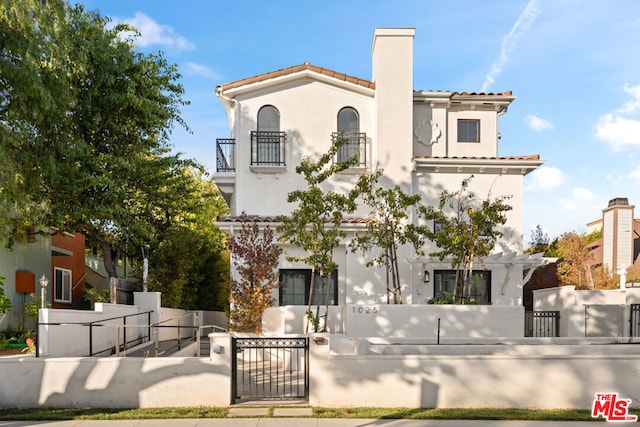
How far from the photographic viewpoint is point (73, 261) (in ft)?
72.4

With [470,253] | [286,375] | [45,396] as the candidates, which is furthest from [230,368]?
[470,253]

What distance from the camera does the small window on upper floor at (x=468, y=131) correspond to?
60.9 ft

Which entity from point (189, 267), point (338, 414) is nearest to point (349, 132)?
point (189, 267)

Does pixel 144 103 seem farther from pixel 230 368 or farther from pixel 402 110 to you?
pixel 230 368

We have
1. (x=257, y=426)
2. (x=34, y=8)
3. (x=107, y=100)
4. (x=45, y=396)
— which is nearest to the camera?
(x=257, y=426)

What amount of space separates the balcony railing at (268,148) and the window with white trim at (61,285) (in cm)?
969

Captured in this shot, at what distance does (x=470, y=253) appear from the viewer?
15.4 meters

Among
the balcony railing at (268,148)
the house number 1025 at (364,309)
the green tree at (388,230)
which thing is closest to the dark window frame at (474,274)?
the green tree at (388,230)

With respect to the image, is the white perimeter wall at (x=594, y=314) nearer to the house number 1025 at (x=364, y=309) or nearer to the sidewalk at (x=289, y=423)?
the house number 1025 at (x=364, y=309)

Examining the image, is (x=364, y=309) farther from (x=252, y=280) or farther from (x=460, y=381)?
(x=460, y=381)

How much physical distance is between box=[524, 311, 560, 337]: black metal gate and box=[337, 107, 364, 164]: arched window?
748 centimetres

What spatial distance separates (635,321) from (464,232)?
19.1 feet

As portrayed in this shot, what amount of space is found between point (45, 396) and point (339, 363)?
5.80m

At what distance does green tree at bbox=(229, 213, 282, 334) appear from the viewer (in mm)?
14211
